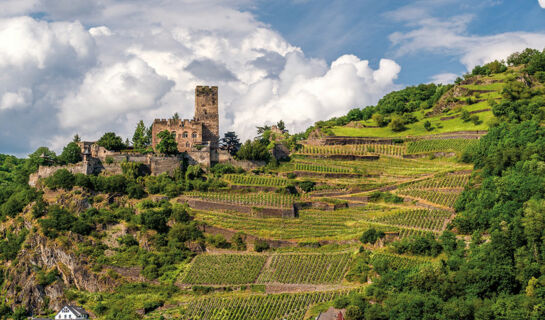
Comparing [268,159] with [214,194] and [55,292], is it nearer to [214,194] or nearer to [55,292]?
[214,194]

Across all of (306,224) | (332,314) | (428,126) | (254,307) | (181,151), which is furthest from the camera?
(428,126)

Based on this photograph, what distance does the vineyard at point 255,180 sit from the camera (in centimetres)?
6506

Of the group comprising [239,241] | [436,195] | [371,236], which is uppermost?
[436,195]

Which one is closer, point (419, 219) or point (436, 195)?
point (419, 219)

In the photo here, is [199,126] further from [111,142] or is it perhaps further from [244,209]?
[244,209]

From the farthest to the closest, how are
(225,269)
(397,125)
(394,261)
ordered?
(397,125) → (225,269) → (394,261)

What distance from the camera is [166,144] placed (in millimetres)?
67375

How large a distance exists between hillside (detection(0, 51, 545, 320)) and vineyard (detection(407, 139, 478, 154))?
27 cm

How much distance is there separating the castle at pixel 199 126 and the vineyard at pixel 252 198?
775 cm

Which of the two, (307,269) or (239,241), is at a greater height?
(239,241)

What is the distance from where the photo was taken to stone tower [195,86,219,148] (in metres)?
73.4

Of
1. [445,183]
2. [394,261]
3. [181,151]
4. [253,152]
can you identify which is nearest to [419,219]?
[394,261]

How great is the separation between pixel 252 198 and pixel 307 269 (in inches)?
516

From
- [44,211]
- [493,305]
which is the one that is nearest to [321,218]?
[493,305]
